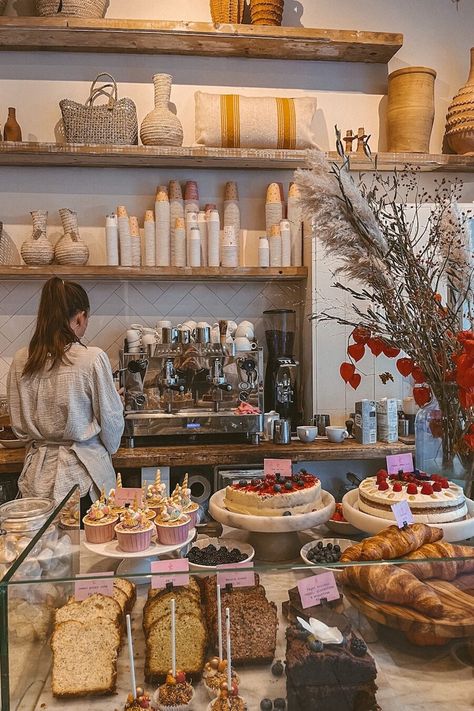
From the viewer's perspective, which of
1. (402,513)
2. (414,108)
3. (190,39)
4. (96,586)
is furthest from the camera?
(414,108)

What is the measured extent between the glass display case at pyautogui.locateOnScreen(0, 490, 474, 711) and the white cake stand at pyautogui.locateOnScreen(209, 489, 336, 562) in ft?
1.53

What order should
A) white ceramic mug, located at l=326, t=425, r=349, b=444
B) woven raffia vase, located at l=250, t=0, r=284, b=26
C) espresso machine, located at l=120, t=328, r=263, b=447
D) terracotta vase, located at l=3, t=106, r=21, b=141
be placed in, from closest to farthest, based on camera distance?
espresso machine, located at l=120, t=328, r=263, b=447 → white ceramic mug, located at l=326, t=425, r=349, b=444 → terracotta vase, located at l=3, t=106, r=21, b=141 → woven raffia vase, located at l=250, t=0, r=284, b=26

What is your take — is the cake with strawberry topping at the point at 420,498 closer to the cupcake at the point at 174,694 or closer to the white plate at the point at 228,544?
the white plate at the point at 228,544

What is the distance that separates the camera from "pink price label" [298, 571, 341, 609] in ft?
3.90

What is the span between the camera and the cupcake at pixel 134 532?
1.58m

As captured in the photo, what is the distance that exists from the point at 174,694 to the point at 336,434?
92.5 inches

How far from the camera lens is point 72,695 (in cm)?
116

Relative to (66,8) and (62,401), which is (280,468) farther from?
(66,8)

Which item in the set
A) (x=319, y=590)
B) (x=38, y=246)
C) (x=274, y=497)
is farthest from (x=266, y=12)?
(x=319, y=590)

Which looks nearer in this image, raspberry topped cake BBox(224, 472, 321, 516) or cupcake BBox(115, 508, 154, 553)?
cupcake BBox(115, 508, 154, 553)

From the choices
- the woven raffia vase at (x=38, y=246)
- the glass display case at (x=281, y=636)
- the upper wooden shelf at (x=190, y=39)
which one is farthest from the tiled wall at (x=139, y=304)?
the glass display case at (x=281, y=636)

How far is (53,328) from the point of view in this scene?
8.68 feet

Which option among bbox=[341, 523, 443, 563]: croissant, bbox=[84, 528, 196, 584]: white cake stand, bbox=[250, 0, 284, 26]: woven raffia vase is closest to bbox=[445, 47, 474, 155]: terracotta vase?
bbox=[250, 0, 284, 26]: woven raffia vase

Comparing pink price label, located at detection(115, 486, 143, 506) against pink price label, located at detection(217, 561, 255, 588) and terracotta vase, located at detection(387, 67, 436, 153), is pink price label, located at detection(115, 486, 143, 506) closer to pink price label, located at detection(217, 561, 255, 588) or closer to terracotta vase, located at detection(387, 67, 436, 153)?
pink price label, located at detection(217, 561, 255, 588)
